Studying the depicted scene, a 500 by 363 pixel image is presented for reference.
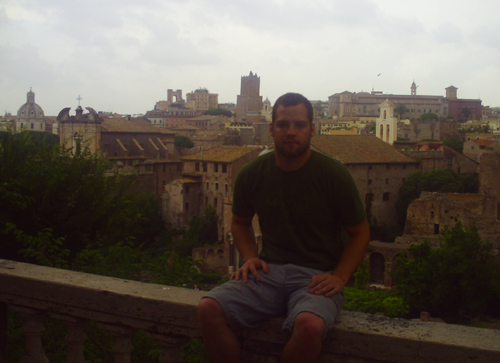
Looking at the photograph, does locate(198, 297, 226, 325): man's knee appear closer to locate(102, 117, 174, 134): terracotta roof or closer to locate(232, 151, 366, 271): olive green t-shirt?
locate(232, 151, 366, 271): olive green t-shirt

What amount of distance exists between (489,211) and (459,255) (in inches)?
352

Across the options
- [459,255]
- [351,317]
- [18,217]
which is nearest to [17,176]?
[18,217]

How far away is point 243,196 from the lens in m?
3.41

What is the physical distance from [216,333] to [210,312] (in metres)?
0.11

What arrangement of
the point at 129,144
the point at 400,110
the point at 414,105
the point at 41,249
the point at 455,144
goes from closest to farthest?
the point at 41,249 < the point at 129,144 < the point at 455,144 < the point at 400,110 < the point at 414,105

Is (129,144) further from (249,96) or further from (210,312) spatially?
(249,96)

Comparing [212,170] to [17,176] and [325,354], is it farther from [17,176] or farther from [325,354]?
[325,354]

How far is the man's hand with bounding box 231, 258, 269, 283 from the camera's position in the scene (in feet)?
10.2

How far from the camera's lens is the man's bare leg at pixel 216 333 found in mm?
2848

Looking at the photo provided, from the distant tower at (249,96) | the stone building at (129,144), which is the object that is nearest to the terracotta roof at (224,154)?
the stone building at (129,144)

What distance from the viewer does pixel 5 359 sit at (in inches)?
142

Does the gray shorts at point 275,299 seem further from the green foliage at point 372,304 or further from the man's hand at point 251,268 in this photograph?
the green foliage at point 372,304

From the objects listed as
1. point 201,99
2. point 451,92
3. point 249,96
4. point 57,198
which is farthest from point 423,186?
point 201,99

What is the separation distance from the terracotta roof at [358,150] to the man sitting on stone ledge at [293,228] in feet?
118
